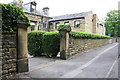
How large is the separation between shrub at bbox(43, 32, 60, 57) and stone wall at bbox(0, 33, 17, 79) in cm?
353

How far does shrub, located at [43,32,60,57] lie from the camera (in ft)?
24.0

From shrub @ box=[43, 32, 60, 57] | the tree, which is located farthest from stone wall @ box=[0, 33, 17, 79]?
the tree

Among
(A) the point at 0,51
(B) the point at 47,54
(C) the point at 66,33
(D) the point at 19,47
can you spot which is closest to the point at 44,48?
(B) the point at 47,54

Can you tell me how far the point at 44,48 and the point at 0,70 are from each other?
14.3 feet

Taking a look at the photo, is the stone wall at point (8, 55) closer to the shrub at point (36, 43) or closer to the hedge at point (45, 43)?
the hedge at point (45, 43)

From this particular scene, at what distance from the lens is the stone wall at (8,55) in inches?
144

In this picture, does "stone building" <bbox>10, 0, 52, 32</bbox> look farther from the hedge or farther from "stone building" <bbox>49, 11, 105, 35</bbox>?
the hedge

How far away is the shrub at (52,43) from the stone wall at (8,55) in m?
3.53

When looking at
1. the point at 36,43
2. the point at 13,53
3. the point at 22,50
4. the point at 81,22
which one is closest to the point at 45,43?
the point at 36,43

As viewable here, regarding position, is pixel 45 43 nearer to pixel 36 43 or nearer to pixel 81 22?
pixel 36 43

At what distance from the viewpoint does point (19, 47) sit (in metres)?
4.13

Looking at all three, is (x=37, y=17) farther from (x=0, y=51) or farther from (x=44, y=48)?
(x=0, y=51)

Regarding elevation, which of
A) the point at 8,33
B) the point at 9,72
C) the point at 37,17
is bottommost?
the point at 9,72

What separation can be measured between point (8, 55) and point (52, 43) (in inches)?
149
